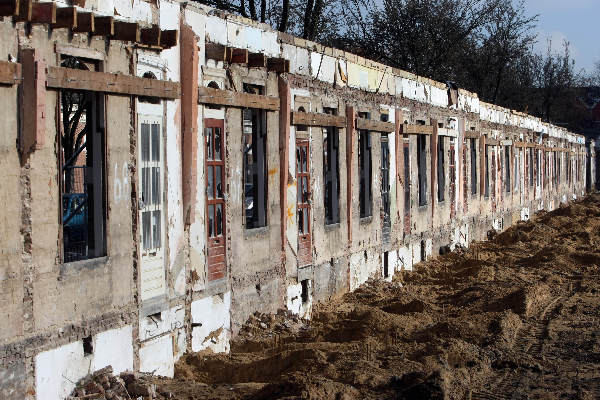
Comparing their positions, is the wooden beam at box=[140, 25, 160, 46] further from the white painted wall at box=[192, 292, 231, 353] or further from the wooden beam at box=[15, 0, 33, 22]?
the white painted wall at box=[192, 292, 231, 353]

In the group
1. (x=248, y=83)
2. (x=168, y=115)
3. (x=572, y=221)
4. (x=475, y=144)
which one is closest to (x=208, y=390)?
(x=168, y=115)

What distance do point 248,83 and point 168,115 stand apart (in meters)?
2.24

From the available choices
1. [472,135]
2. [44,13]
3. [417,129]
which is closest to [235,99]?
[44,13]

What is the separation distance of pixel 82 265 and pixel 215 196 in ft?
9.43

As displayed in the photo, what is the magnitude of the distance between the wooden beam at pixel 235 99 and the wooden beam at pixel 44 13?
9.50 feet

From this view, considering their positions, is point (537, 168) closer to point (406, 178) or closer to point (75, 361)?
point (406, 178)

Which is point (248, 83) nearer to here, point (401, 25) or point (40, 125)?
point (40, 125)

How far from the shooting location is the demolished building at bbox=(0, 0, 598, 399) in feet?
23.7

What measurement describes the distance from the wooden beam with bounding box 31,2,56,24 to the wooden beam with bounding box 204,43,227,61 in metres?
3.27

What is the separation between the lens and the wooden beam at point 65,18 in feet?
24.3

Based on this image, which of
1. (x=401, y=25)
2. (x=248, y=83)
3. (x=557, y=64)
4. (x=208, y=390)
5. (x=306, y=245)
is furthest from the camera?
(x=557, y=64)

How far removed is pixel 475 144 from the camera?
90.7 feet

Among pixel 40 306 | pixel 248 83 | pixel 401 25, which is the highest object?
pixel 401 25

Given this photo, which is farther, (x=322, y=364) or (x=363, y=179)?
(x=363, y=179)
